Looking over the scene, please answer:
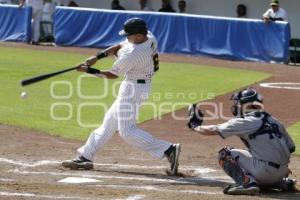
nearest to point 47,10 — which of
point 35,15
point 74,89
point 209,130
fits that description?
point 35,15

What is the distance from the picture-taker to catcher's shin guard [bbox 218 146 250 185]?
25.7 ft

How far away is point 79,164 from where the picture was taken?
887 cm

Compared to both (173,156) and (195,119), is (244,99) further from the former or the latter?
(173,156)

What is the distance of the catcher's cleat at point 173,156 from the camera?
8703mm

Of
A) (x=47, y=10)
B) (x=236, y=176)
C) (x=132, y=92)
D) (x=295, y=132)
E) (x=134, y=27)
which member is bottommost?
(x=295, y=132)

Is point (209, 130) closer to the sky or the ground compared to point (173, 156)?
closer to the sky

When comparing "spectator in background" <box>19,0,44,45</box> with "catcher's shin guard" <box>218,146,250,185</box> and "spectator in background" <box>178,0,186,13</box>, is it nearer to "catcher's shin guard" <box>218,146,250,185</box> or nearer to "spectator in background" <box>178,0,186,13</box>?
"spectator in background" <box>178,0,186,13</box>

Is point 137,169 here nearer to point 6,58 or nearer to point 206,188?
point 206,188

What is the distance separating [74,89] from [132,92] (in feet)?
21.6

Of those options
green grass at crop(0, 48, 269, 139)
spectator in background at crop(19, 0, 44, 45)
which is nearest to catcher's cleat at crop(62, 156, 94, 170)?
green grass at crop(0, 48, 269, 139)

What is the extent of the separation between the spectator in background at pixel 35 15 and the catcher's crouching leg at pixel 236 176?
16440 mm

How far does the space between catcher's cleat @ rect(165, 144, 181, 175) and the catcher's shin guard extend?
0.71 m

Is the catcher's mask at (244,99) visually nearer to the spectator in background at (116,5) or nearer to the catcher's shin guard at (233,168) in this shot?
the catcher's shin guard at (233,168)

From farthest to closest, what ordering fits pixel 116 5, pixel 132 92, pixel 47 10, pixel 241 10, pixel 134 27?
1. pixel 47 10
2. pixel 116 5
3. pixel 241 10
4. pixel 132 92
5. pixel 134 27
